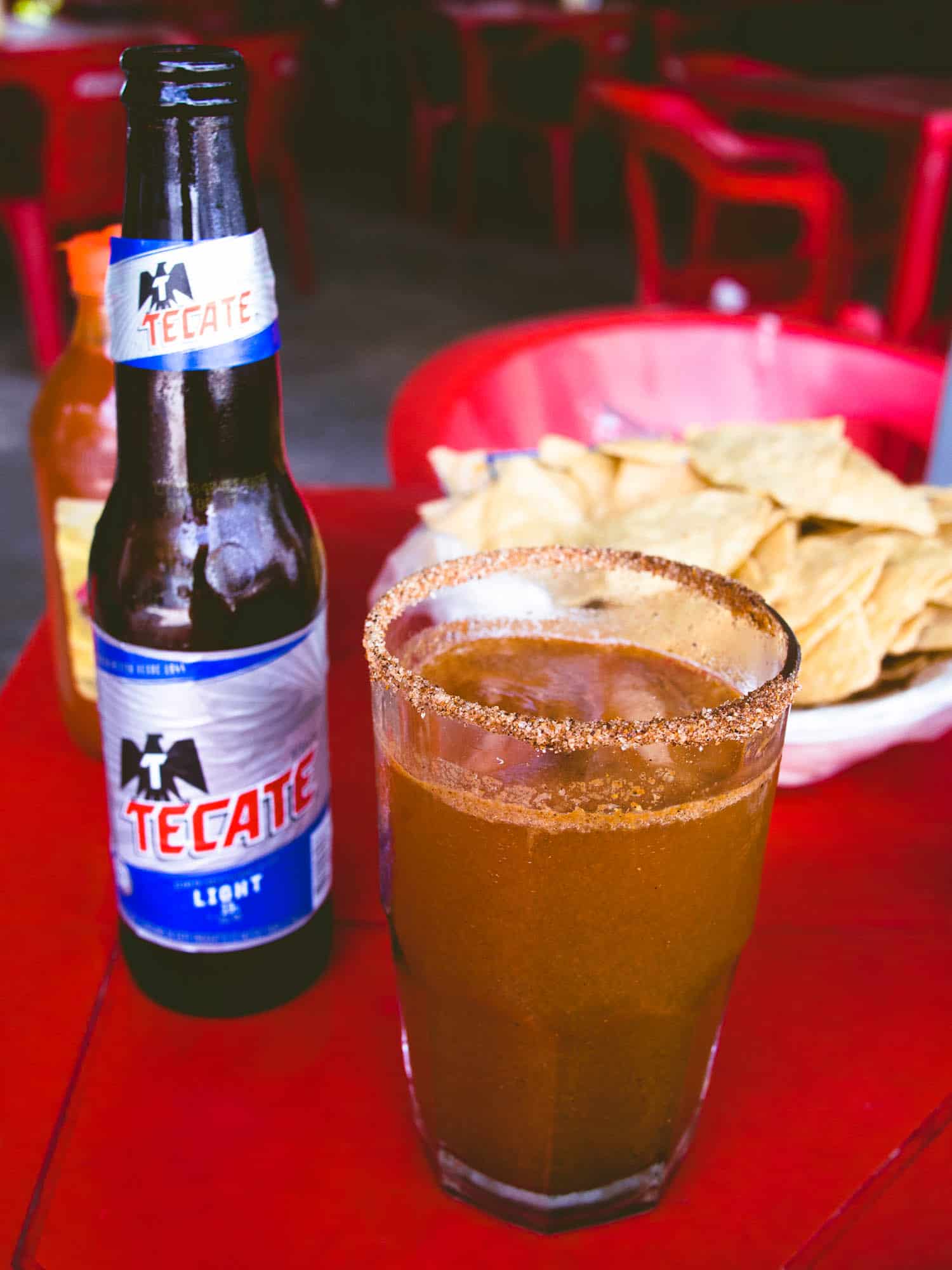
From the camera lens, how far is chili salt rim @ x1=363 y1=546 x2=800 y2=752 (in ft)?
1.20

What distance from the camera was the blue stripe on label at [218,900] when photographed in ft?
1.67

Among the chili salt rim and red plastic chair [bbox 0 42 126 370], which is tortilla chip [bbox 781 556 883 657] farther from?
red plastic chair [bbox 0 42 126 370]

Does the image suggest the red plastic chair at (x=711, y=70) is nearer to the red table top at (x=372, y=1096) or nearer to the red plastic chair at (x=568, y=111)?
the red plastic chair at (x=568, y=111)

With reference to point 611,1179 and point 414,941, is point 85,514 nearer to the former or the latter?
point 414,941

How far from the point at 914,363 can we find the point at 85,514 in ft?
3.68

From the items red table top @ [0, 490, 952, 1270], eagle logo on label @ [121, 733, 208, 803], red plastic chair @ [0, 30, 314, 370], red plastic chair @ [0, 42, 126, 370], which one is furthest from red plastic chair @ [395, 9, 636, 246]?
eagle logo on label @ [121, 733, 208, 803]

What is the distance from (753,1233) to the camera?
0.44m

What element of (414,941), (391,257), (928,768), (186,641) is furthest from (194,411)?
(391,257)

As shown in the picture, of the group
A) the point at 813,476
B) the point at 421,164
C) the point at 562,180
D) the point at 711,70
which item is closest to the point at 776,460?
the point at 813,476

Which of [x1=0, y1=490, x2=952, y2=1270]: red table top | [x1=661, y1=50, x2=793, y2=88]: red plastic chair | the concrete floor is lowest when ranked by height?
the concrete floor

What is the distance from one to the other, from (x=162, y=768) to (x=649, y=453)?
18.4 inches

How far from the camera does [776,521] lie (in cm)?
74

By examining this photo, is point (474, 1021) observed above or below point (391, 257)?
above

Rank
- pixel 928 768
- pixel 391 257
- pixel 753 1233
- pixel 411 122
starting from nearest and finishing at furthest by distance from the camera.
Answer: pixel 753 1233
pixel 928 768
pixel 391 257
pixel 411 122
